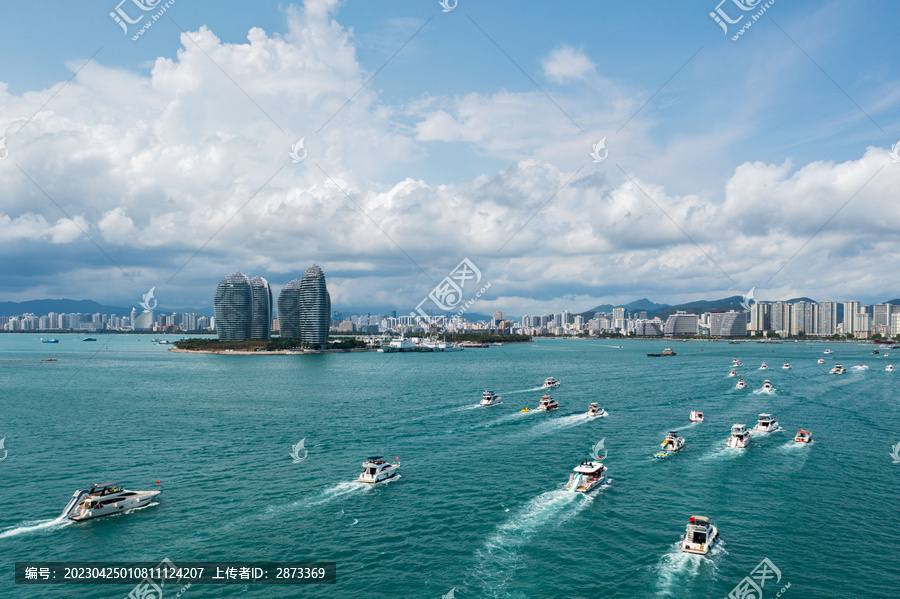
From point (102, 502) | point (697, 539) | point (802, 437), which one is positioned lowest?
point (102, 502)

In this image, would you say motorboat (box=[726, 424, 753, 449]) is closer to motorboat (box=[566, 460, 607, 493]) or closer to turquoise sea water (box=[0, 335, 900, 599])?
turquoise sea water (box=[0, 335, 900, 599])

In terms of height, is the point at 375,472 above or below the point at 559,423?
above

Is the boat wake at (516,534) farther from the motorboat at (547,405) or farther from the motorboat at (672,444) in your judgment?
the motorboat at (547,405)

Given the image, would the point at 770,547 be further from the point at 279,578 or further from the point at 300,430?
the point at 300,430

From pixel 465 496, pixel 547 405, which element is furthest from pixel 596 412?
pixel 465 496

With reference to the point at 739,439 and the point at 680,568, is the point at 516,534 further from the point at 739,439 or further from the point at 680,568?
the point at 739,439

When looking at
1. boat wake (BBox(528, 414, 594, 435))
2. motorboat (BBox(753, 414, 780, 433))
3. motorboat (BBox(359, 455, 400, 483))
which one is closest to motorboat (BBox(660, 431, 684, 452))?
boat wake (BBox(528, 414, 594, 435))
